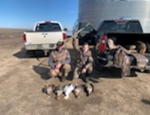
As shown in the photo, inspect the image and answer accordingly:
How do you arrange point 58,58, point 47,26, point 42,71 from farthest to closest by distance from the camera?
point 47,26 < point 42,71 < point 58,58

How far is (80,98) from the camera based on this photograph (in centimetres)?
556

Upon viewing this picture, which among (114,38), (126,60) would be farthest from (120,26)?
(126,60)

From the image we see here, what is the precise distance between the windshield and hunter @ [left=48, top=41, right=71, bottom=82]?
9.31 ft

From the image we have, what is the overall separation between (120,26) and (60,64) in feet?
12.4

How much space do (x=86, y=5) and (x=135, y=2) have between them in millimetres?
4622

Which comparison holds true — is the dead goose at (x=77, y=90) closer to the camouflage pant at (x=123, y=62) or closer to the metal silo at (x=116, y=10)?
the camouflage pant at (x=123, y=62)

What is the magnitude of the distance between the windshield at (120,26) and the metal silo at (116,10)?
291 inches

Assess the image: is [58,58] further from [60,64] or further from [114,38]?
[114,38]

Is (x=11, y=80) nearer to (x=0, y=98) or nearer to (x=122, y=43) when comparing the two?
(x=0, y=98)

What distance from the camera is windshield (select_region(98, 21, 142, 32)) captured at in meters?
9.18

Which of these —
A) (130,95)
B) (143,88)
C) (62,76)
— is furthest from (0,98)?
(143,88)

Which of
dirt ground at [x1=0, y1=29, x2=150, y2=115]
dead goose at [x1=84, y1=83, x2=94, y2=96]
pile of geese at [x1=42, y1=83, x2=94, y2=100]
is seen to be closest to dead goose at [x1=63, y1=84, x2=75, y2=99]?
pile of geese at [x1=42, y1=83, x2=94, y2=100]

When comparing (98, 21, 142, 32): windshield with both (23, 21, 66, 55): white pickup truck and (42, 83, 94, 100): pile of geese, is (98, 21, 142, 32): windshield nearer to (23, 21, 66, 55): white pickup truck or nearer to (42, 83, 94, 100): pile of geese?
(23, 21, 66, 55): white pickup truck

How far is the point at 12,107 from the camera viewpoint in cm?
512
